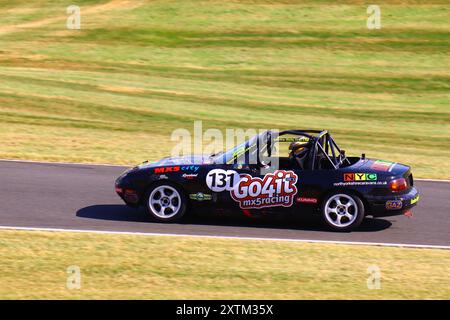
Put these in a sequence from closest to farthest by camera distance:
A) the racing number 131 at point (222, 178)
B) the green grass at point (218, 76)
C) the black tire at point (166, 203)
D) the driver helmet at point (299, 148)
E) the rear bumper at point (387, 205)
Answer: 1. the rear bumper at point (387, 205)
2. the racing number 131 at point (222, 178)
3. the black tire at point (166, 203)
4. the driver helmet at point (299, 148)
5. the green grass at point (218, 76)

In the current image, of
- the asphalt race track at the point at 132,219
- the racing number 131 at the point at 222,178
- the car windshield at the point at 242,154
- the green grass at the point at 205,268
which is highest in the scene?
the car windshield at the point at 242,154

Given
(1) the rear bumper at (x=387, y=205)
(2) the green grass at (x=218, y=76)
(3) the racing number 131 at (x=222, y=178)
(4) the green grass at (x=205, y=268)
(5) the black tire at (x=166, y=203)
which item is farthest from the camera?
(2) the green grass at (x=218, y=76)

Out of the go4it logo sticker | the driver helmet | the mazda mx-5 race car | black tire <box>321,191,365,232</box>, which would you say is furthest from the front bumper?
black tire <box>321,191,365,232</box>

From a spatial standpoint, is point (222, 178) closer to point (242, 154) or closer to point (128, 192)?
point (242, 154)

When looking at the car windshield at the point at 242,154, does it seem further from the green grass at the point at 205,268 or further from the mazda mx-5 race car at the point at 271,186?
the green grass at the point at 205,268

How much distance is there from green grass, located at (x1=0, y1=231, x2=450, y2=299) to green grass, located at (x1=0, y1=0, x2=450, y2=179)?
6430mm

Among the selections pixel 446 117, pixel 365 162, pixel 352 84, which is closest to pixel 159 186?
pixel 365 162

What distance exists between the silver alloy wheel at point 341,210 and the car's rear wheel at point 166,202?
2116 mm

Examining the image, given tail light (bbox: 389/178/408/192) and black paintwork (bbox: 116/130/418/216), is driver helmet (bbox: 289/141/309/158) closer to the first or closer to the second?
black paintwork (bbox: 116/130/418/216)

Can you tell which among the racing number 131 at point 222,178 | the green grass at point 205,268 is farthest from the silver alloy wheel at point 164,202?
the green grass at point 205,268

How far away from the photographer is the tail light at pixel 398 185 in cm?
1155

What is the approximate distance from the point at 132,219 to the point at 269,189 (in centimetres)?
217

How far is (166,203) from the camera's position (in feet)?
39.2

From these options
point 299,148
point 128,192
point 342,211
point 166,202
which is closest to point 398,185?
point 342,211
